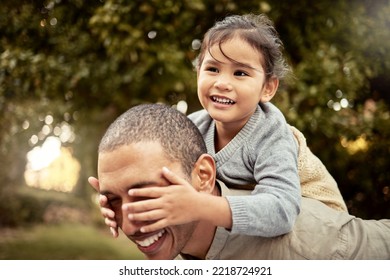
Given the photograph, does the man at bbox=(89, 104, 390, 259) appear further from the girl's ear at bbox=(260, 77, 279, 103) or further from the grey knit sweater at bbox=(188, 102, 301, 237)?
the girl's ear at bbox=(260, 77, 279, 103)

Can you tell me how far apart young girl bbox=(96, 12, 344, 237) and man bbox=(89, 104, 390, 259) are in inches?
1.6

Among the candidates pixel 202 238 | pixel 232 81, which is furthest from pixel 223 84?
pixel 202 238

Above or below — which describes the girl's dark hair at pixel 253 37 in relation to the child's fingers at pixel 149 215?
above

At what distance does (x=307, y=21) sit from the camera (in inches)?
83.7

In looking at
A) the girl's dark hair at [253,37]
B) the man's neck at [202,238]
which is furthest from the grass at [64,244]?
the girl's dark hair at [253,37]

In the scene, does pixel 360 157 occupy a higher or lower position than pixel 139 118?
lower

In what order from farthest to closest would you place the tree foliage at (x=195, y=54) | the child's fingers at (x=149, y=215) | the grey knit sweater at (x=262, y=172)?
the tree foliage at (x=195, y=54) → the grey knit sweater at (x=262, y=172) → the child's fingers at (x=149, y=215)

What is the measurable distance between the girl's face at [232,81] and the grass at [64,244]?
5.30 ft

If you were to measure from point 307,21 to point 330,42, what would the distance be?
14 cm

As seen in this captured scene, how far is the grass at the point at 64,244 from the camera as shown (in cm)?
274

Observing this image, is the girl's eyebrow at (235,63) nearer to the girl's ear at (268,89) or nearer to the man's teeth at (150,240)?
the girl's ear at (268,89)

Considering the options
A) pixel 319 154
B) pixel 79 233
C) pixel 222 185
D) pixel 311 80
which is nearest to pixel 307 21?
pixel 311 80
